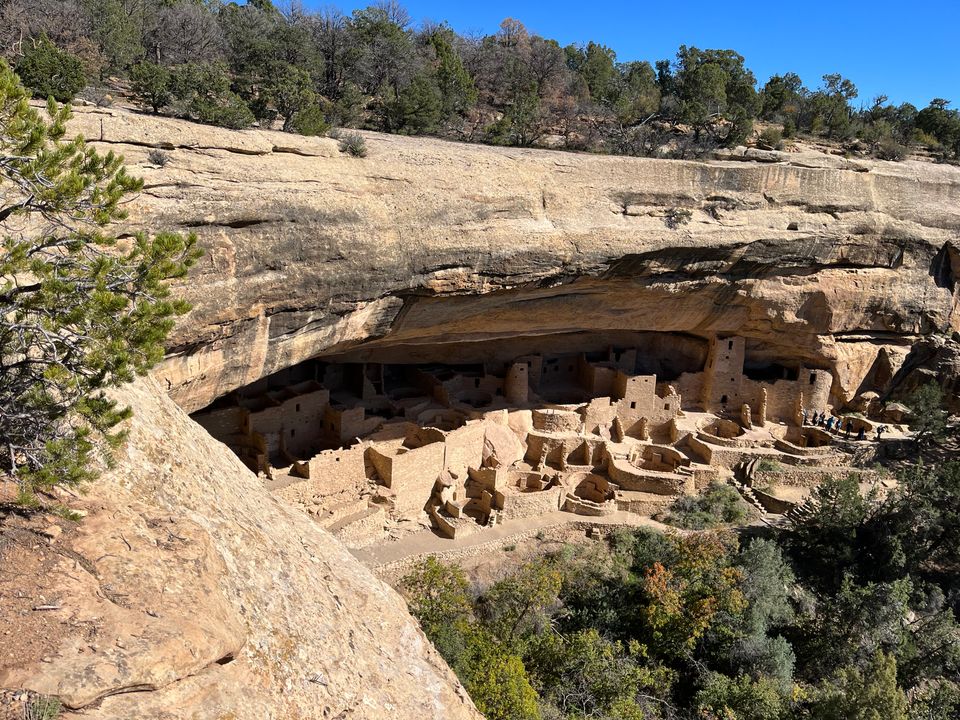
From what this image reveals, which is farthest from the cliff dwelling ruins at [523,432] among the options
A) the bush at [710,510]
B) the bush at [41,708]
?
the bush at [41,708]

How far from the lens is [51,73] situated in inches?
427

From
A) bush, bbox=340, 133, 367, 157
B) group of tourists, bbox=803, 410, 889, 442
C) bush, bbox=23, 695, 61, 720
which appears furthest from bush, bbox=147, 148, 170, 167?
group of tourists, bbox=803, 410, 889, 442

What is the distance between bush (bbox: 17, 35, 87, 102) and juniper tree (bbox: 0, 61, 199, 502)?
6474mm

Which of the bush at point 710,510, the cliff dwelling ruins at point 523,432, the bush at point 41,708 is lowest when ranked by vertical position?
the bush at point 710,510

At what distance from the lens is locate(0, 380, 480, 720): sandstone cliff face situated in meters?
4.49

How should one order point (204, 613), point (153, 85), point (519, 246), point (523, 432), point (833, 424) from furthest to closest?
1. point (833, 424)
2. point (523, 432)
3. point (519, 246)
4. point (153, 85)
5. point (204, 613)

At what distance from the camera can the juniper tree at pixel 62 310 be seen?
485 cm

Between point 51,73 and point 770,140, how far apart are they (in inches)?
694

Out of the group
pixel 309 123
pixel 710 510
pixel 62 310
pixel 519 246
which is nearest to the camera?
pixel 62 310

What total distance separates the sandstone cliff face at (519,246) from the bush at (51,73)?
1.16 meters

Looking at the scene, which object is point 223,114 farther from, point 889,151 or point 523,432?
point 889,151

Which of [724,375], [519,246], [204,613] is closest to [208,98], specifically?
[519,246]

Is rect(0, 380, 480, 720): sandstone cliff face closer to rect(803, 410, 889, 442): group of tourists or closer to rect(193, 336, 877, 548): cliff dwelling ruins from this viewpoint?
rect(193, 336, 877, 548): cliff dwelling ruins

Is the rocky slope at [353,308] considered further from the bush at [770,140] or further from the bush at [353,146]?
the bush at [770,140]
